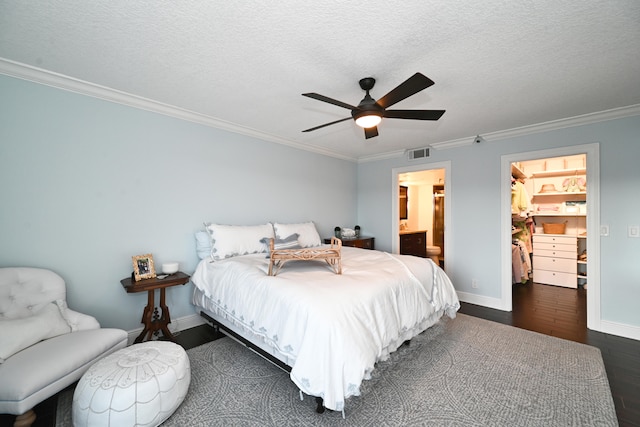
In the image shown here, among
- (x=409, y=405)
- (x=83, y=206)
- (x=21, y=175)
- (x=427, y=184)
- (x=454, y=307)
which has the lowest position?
(x=409, y=405)

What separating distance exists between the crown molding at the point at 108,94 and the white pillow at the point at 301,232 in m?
1.39

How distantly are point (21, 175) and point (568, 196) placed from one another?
27.1 ft

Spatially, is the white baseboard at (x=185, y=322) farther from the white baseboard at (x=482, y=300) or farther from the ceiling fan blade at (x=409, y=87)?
the white baseboard at (x=482, y=300)

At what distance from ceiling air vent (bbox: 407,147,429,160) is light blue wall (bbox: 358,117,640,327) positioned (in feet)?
0.34

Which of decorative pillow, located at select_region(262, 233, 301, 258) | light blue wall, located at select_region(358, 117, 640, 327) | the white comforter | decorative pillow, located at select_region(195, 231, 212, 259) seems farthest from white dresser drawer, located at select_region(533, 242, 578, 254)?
decorative pillow, located at select_region(195, 231, 212, 259)

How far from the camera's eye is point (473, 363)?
7.82 feet

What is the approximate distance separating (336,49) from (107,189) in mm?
2563

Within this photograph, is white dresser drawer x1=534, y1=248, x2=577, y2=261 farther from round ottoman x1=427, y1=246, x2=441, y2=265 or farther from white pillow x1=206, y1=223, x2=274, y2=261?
white pillow x1=206, y1=223, x2=274, y2=261

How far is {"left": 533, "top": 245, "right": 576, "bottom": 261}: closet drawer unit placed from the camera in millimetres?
4922

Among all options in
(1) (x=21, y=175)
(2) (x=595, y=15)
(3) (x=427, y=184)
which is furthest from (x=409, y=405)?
(3) (x=427, y=184)

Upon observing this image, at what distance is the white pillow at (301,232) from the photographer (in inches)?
147

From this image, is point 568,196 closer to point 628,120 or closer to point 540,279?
point 540,279

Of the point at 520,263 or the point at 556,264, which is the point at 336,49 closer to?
the point at 520,263

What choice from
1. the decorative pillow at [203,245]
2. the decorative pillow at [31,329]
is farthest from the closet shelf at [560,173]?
the decorative pillow at [31,329]
